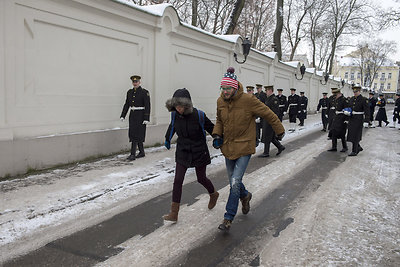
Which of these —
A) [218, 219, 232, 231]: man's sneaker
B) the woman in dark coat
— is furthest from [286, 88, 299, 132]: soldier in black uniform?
[218, 219, 232, 231]: man's sneaker

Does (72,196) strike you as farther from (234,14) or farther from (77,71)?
(234,14)

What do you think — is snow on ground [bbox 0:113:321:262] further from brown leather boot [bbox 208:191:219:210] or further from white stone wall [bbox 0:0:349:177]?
brown leather boot [bbox 208:191:219:210]

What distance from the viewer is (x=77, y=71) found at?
7.73m

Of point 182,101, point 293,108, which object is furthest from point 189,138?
point 293,108

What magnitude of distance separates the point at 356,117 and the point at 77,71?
7362 millimetres

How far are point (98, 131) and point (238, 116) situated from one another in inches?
195

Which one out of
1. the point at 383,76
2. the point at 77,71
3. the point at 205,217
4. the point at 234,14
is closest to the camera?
the point at 205,217

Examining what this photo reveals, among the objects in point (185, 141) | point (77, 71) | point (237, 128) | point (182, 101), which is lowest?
point (185, 141)

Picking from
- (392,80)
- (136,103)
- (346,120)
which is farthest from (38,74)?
(392,80)

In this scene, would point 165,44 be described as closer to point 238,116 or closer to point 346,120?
point 346,120

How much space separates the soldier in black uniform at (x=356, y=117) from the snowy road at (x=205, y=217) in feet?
6.31

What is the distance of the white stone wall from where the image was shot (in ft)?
20.7

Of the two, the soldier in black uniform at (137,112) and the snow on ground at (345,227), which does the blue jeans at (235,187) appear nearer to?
the snow on ground at (345,227)

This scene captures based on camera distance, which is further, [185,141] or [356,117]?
[356,117]
